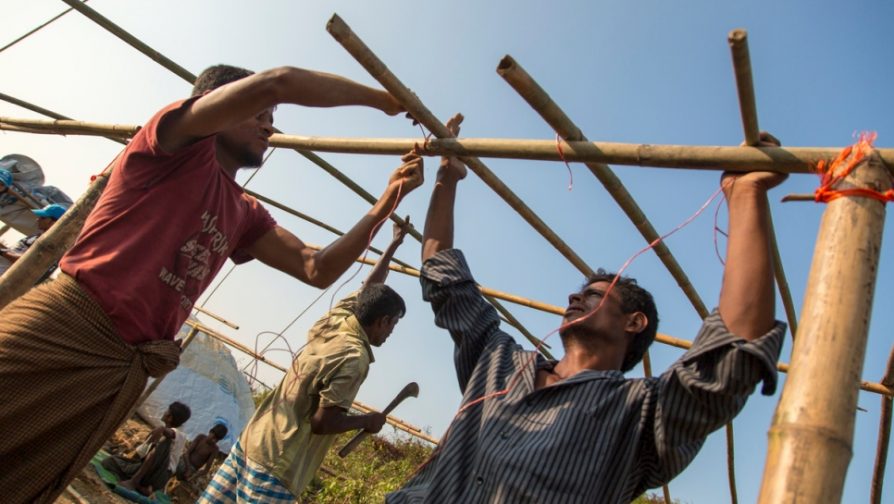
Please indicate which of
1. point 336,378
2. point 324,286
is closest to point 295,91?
point 324,286

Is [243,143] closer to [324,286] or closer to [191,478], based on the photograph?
[324,286]

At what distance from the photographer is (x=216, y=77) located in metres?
2.28

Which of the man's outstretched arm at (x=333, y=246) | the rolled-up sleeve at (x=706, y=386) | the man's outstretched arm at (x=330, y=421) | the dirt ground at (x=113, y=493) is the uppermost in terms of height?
the man's outstretched arm at (x=333, y=246)

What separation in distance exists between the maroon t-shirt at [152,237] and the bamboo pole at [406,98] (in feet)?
1.70

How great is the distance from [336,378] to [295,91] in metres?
1.79

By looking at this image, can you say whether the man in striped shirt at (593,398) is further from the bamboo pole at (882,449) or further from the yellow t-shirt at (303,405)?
the bamboo pole at (882,449)

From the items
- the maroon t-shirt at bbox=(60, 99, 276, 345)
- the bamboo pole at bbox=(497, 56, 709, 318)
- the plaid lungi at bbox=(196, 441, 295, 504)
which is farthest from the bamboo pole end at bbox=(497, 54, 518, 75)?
the plaid lungi at bbox=(196, 441, 295, 504)

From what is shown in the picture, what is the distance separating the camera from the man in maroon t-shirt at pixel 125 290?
1.75 metres

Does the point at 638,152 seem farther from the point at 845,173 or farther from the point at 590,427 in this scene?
the point at 590,427

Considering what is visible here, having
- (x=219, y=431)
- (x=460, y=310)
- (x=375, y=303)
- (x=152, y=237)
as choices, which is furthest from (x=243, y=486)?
(x=219, y=431)

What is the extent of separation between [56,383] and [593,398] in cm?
146

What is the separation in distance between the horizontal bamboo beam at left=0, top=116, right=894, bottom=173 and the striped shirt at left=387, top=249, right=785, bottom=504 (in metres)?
0.39

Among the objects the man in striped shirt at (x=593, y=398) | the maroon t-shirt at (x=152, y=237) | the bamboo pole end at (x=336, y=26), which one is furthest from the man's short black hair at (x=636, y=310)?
the maroon t-shirt at (x=152, y=237)

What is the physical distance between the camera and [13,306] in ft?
5.95
